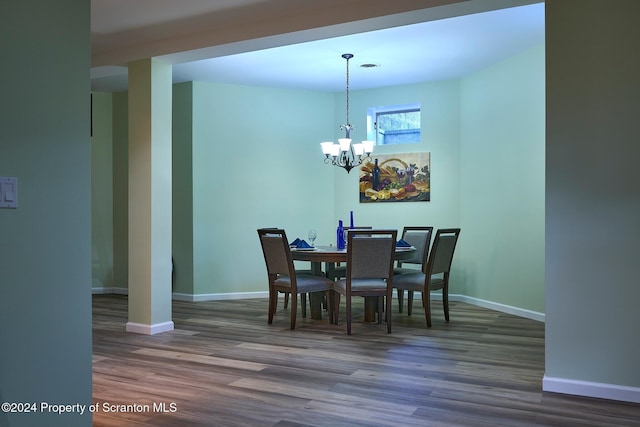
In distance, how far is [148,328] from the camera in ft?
15.7

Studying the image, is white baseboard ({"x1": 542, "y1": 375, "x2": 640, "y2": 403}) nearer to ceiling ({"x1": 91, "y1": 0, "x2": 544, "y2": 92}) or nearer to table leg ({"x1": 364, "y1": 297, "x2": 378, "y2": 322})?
table leg ({"x1": 364, "y1": 297, "x2": 378, "y2": 322})

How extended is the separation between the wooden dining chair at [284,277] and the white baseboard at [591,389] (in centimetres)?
238

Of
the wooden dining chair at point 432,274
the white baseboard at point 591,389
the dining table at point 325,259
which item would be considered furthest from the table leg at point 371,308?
the white baseboard at point 591,389

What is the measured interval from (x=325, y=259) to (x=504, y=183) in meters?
2.34

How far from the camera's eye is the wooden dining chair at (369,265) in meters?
4.71

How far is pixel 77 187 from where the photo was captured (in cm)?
215

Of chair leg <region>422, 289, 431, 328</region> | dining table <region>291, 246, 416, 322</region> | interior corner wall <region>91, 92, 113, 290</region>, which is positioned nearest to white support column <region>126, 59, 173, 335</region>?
dining table <region>291, 246, 416, 322</region>

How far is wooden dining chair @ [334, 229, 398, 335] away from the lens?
15.4 feet

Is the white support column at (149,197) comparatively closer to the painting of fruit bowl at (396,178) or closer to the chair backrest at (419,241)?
the chair backrest at (419,241)

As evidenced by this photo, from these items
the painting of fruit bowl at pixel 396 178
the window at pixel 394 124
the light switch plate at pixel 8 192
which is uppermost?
the window at pixel 394 124

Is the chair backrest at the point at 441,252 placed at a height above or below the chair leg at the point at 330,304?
above

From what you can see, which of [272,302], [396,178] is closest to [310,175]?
[396,178]

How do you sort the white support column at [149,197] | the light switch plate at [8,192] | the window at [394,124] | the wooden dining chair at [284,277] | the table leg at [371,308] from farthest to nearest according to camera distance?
1. the window at [394,124]
2. the table leg at [371,308]
3. the wooden dining chair at [284,277]
4. the white support column at [149,197]
5. the light switch plate at [8,192]

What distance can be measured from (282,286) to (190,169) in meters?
2.51
